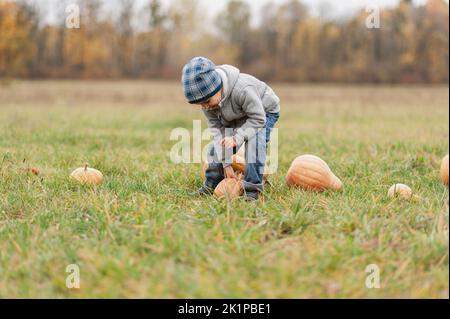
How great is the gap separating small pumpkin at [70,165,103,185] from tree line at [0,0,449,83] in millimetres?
39920

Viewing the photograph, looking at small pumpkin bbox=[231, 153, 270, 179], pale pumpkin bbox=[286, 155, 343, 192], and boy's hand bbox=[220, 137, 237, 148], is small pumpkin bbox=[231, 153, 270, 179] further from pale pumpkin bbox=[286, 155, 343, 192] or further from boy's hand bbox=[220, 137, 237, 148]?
boy's hand bbox=[220, 137, 237, 148]

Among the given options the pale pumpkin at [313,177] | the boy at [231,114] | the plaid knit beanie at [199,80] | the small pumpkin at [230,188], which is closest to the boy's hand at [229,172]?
the boy at [231,114]

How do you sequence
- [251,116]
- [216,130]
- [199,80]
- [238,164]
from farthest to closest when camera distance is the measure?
[238,164] → [216,130] → [251,116] → [199,80]

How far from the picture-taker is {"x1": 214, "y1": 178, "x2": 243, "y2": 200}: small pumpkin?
14.2 feet

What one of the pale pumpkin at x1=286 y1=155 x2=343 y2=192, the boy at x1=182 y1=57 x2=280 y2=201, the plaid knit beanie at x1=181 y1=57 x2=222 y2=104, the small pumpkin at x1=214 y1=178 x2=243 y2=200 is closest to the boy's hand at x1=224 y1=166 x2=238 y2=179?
the boy at x1=182 y1=57 x2=280 y2=201

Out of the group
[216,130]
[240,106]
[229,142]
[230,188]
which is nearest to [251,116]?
[240,106]

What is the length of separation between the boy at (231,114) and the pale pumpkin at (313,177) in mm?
338

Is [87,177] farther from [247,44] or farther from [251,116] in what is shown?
[247,44]

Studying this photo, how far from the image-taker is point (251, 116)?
176 inches

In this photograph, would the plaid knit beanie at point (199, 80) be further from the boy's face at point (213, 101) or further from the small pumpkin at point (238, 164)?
the small pumpkin at point (238, 164)

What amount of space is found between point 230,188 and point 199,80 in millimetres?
876

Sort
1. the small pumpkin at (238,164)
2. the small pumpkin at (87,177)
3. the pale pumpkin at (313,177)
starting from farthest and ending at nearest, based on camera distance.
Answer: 1. the small pumpkin at (238,164)
2. the small pumpkin at (87,177)
3. the pale pumpkin at (313,177)

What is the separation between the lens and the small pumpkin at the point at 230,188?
432cm
